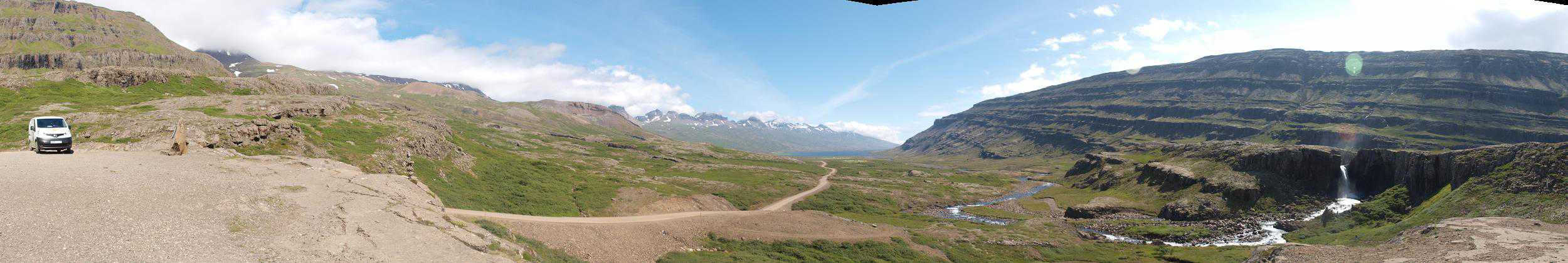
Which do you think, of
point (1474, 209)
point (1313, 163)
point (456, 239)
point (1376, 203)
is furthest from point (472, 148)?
point (1313, 163)

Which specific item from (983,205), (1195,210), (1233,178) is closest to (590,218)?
(983,205)

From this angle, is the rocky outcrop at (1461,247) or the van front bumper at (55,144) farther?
the rocky outcrop at (1461,247)

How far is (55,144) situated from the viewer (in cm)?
2819

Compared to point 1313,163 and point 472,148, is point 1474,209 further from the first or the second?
point 472,148

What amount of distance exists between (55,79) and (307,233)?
350 feet

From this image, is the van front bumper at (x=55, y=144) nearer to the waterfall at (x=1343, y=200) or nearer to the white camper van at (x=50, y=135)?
the white camper van at (x=50, y=135)

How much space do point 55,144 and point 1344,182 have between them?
551 ft

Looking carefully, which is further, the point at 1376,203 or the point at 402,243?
the point at 1376,203

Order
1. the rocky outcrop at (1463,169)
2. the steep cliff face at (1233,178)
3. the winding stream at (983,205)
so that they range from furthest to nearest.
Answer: the winding stream at (983,205)
the steep cliff face at (1233,178)
the rocky outcrop at (1463,169)

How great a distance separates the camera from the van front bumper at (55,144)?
27.9 m

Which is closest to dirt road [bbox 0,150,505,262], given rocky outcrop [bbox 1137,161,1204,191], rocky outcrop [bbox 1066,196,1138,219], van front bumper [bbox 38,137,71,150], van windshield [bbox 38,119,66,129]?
van front bumper [bbox 38,137,71,150]

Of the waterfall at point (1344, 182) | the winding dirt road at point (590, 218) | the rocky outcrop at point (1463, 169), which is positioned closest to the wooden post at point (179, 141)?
the winding dirt road at point (590, 218)

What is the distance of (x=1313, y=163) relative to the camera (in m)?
91.1

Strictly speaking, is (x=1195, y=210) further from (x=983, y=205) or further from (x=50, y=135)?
(x=50, y=135)
